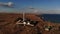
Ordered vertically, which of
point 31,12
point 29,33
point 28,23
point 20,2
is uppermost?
point 20,2

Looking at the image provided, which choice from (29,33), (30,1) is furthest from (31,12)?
(29,33)

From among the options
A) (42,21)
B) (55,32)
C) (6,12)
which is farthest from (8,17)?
(55,32)

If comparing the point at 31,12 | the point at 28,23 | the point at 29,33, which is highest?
the point at 31,12

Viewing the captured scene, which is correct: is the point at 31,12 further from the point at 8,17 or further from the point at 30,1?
the point at 8,17

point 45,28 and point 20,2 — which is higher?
point 20,2

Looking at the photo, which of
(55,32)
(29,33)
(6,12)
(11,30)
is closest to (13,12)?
(6,12)

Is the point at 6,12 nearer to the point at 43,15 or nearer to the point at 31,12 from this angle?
the point at 31,12

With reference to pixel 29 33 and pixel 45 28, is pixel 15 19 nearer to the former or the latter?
pixel 29 33

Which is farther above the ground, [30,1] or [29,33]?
[30,1]
